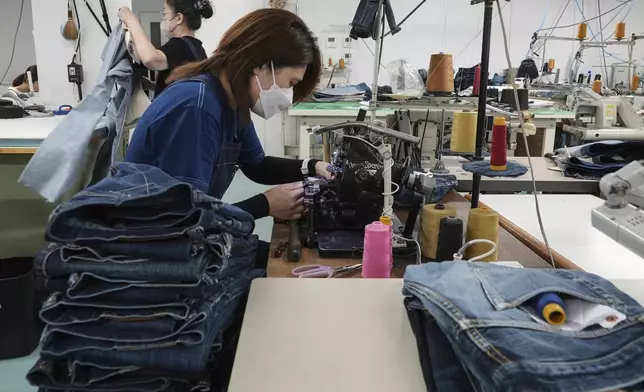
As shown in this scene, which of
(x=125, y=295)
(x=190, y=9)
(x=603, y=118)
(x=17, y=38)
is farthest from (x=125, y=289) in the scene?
(x=17, y=38)

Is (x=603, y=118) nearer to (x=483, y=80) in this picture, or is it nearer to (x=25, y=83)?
(x=483, y=80)

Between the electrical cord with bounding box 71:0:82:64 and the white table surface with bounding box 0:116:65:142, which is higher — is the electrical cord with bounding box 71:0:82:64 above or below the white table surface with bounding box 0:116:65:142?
above

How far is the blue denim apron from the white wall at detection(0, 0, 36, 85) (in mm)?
5490

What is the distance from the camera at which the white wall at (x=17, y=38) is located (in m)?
5.97

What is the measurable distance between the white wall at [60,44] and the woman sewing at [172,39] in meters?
1.06

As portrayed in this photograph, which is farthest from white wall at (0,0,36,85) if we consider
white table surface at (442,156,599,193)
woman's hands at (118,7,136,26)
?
white table surface at (442,156,599,193)

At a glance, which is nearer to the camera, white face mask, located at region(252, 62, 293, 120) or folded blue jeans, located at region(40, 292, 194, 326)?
folded blue jeans, located at region(40, 292, 194, 326)

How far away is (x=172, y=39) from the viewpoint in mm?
2357

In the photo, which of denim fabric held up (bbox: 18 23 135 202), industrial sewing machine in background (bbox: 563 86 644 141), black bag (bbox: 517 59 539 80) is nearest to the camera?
denim fabric held up (bbox: 18 23 135 202)

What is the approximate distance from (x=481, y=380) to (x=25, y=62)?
689 centimetres

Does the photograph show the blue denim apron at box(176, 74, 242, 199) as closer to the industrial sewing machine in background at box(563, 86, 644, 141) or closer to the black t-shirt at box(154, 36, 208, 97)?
the black t-shirt at box(154, 36, 208, 97)

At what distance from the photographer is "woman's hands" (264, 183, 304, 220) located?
1499mm

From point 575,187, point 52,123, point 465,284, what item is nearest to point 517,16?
point 575,187

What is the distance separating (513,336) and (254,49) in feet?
3.44
